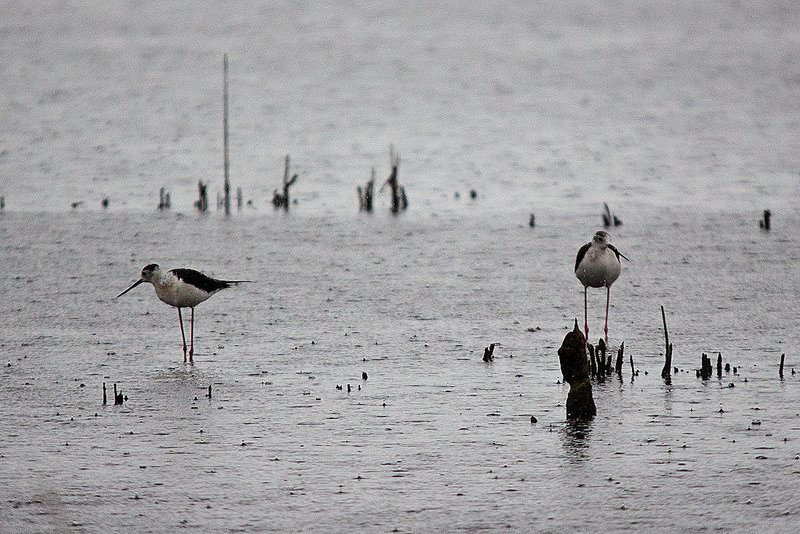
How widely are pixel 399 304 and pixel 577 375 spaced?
210 inches

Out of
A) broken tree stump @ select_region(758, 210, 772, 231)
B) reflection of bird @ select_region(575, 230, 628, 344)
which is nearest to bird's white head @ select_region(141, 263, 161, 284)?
reflection of bird @ select_region(575, 230, 628, 344)

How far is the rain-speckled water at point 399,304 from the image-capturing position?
7.88 meters

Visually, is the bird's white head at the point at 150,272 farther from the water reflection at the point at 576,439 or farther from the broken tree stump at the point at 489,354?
the water reflection at the point at 576,439

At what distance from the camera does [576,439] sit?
884 cm

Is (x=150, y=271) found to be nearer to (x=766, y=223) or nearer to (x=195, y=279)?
(x=195, y=279)

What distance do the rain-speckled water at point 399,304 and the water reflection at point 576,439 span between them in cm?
4

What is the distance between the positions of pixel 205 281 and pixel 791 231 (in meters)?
10.8

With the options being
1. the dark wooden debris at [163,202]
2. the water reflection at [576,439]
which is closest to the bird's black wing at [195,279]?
the water reflection at [576,439]

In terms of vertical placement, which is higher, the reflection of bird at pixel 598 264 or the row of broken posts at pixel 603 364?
the reflection of bird at pixel 598 264

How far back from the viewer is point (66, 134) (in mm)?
32406

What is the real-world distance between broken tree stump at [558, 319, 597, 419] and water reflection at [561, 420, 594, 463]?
0.31ft

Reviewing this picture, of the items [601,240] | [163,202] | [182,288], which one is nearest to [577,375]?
[601,240]

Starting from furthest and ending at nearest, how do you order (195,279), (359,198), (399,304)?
(359,198), (399,304), (195,279)

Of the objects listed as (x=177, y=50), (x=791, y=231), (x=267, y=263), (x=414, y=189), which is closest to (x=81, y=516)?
(x=267, y=263)
